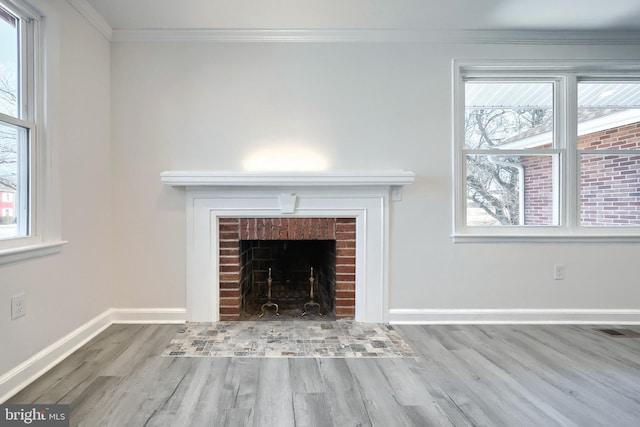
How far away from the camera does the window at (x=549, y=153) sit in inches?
115

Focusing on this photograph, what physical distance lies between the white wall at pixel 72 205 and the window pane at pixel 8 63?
0.53 ft

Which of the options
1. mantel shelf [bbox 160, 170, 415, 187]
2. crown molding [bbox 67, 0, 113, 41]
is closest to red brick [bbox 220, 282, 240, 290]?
mantel shelf [bbox 160, 170, 415, 187]

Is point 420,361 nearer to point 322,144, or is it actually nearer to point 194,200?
point 322,144

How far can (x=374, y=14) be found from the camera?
2.56 metres

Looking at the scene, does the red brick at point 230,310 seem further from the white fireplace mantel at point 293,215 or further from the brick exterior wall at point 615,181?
the brick exterior wall at point 615,181

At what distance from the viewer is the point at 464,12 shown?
254 cm

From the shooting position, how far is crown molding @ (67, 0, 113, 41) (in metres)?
2.35

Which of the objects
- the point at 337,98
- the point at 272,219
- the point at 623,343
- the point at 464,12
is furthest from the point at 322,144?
the point at 623,343

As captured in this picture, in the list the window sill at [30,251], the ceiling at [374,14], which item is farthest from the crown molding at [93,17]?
the window sill at [30,251]

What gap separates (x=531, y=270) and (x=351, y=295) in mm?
1541

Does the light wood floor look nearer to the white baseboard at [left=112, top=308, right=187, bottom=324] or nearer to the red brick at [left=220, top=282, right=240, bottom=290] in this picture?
the white baseboard at [left=112, top=308, right=187, bottom=324]

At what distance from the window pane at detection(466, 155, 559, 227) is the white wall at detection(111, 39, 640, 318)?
24 centimetres

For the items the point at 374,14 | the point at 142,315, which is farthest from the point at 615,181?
the point at 142,315

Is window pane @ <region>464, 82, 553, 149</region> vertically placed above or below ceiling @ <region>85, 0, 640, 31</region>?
below
